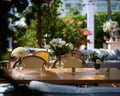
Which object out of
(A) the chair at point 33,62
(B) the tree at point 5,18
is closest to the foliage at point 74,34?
(A) the chair at point 33,62

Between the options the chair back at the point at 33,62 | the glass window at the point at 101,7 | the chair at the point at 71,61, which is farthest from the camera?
the glass window at the point at 101,7

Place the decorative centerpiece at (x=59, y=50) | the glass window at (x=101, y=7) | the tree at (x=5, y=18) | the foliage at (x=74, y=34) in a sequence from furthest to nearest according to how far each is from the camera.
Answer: the glass window at (x=101, y=7)
the foliage at (x=74, y=34)
the decorative centerpiece at (x=59, y=50)
the tree at (x=5, y=18)

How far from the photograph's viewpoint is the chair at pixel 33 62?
4.65 meters

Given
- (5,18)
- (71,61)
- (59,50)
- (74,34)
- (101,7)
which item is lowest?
(71,61)

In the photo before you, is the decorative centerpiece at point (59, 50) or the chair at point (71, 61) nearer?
the decorative centerpiece at point (59, 50)

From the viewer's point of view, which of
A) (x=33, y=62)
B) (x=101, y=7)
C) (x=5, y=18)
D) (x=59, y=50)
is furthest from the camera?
(x=101, y=7)

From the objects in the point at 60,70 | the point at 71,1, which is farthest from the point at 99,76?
the point at 71,1

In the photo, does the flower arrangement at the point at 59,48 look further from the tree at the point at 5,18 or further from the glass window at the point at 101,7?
the glass window at the point at 101,7

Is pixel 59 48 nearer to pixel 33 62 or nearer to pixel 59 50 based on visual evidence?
pixel 59 50

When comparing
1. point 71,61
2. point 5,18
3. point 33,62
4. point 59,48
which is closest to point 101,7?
point 71,61

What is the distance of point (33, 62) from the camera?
469 cm

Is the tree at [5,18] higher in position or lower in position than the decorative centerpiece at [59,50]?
higher

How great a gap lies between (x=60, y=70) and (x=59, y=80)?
2.77ft

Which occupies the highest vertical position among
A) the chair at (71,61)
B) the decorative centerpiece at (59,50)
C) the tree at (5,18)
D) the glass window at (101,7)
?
the glass window at (101,7)
